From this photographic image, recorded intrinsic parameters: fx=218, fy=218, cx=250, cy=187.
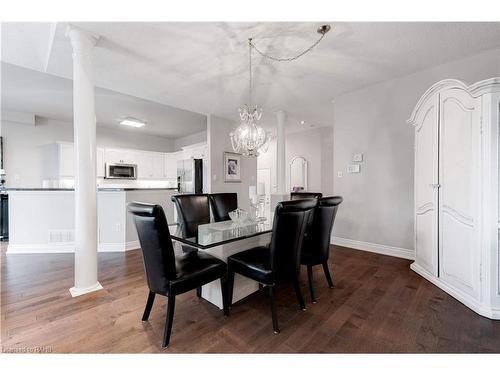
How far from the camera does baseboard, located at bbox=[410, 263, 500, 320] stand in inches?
67.1

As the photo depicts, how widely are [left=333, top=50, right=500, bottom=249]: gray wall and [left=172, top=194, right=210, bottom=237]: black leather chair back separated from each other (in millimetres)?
2417

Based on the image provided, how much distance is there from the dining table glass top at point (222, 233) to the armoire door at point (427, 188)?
1.74 meters

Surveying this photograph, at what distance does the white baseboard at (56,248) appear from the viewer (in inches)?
131

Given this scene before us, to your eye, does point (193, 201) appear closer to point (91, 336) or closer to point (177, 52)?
point (91, 336)

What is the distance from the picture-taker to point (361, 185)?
3.53 m

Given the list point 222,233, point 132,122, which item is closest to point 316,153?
point 132,122

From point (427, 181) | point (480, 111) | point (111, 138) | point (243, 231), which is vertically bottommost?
point (243, 231)

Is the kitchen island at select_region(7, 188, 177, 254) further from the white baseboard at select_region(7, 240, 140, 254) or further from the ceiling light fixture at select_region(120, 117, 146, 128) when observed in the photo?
the ceiling light fixture at select_region(120, 117, 146, 128)

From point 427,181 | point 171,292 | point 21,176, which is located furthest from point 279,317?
point 21,176

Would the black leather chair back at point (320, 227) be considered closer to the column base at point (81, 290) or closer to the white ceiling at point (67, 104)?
the column base at point (81, 290)

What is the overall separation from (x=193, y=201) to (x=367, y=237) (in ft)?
9.02

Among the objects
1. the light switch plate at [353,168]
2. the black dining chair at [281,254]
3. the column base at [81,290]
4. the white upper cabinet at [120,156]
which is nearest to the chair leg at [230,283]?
the black dining chair at [281,254]

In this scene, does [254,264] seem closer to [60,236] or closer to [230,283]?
[230,283]

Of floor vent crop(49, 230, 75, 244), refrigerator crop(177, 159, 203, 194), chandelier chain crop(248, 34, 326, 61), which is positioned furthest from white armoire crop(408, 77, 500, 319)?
floor vent crop(49, 230, 75, 244)
